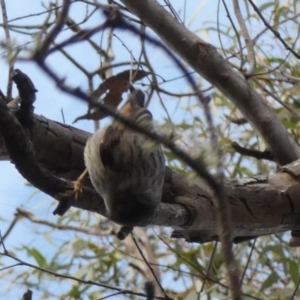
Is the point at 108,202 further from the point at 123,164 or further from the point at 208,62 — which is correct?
the point at 208,62

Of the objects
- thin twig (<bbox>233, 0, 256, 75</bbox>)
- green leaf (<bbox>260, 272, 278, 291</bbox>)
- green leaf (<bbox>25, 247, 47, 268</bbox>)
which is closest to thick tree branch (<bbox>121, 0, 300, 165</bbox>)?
thin twig (<bbox>233, 0, 256, 75</bbox>)

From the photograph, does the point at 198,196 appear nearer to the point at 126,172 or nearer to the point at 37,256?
the point at 126,172

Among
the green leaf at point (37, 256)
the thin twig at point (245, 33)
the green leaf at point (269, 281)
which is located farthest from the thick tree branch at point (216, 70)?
the green leaf at point (37, 256)

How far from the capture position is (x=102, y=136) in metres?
0.69

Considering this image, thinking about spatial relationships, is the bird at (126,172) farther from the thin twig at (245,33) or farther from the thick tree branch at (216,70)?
the thin twig at (245,33)

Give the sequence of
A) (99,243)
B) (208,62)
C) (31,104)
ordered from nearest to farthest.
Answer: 1. (31,104)
2. (208,62)
3. (99,243)

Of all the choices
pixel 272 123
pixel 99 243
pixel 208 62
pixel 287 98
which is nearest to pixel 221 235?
pixel 208 62

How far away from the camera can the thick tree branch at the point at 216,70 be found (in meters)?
0.78

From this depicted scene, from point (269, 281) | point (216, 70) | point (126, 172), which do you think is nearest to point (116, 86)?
point (216, 70)

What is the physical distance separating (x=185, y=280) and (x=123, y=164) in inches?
36.3

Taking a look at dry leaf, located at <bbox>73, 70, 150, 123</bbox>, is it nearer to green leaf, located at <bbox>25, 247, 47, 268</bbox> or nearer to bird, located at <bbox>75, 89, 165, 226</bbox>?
bird, located at <bbox>75, 89, 165, 226</bbox>

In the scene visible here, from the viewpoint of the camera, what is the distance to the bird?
60 cm

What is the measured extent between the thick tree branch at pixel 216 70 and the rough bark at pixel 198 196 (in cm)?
9

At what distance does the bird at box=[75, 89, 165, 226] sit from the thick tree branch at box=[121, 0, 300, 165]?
146 millimetres
